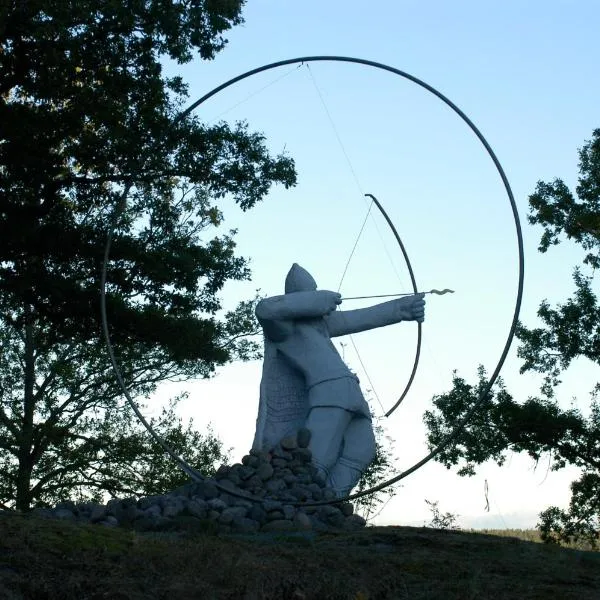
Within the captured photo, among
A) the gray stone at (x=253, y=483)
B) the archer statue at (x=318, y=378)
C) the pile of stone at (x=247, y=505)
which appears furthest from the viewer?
the archer statue at (x=318, y=378)

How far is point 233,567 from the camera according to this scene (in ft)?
30.6

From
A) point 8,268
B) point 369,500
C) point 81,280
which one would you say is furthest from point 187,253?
point 369,500

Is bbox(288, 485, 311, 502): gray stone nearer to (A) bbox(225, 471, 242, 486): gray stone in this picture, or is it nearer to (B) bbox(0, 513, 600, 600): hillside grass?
(A) bbox(225, 471, 242, 486): gray stone

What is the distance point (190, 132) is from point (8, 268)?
11.5 feet

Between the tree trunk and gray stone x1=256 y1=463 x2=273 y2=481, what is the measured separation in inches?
308

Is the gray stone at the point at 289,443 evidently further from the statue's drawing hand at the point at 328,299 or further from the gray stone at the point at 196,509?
the gray stone at the point at 196,509

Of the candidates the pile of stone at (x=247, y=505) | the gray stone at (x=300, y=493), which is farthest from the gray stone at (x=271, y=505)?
the gray stone at (x=300, y=493)

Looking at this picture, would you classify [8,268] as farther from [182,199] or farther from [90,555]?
[90,555]

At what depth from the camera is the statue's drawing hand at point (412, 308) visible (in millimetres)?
15562

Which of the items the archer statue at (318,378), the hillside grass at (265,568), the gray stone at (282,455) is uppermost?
the archer statue at (318,378)

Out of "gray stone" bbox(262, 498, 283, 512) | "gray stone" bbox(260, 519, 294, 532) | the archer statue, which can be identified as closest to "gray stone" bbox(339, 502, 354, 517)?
the archer statue

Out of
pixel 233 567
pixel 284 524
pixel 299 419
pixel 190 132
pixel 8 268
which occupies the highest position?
pixel 190 132

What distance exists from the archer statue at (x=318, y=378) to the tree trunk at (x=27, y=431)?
21.8ft

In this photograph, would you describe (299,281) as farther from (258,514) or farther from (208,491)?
(258,514)
